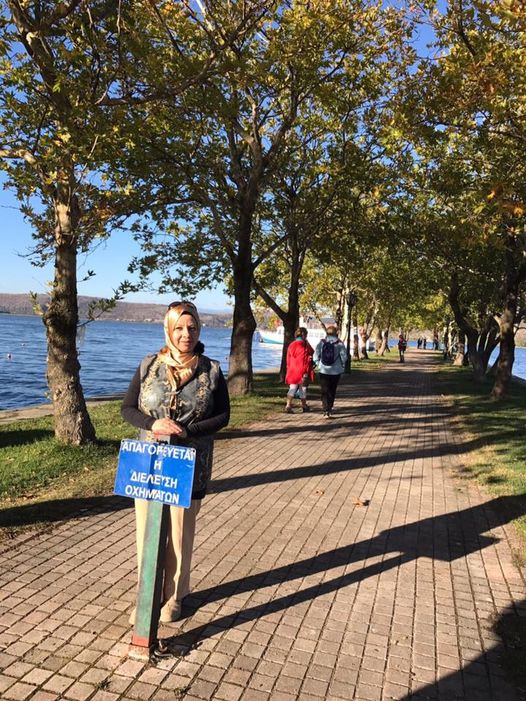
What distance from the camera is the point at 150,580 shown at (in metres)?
3.20

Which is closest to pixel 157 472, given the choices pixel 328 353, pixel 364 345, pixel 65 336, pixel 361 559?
pixel 361 559

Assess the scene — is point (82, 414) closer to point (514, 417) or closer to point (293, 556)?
point (293, 556)

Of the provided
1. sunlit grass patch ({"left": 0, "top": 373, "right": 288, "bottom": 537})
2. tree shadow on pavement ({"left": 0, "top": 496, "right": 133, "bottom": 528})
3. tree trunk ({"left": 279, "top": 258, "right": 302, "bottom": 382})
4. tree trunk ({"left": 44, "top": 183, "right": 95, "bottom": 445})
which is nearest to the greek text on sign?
sunlit grass patch ({"left": 0, "top": 373, "right": 288, "bottom": 537})

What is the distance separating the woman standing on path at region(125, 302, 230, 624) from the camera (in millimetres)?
3334

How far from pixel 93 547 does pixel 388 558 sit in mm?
2577

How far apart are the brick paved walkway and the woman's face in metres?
1.82

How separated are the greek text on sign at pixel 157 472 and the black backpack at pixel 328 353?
27.6ft

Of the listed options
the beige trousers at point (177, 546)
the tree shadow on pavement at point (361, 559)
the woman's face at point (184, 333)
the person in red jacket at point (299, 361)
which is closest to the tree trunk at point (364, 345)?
the person in red jacket at point (299, 361)

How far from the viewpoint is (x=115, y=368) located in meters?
37.8

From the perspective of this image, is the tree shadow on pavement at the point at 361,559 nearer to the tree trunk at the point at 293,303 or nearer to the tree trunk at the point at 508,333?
the tree trunk at the point at 508,333

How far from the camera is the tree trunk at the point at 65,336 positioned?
7629 mm

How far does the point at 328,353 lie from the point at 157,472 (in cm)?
850

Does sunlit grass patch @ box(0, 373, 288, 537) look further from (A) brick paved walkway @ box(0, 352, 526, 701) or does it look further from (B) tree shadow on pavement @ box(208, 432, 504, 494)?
(B) tree shadow on pavement @ box(208, 432, 504, 494)

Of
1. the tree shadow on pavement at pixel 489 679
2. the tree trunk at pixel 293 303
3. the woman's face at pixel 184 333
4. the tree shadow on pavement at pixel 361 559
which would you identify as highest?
the tree trunk at pixel 293 303
